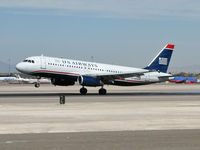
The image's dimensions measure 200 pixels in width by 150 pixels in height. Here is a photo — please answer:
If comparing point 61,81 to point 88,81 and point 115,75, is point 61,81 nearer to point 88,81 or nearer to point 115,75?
point 88,81

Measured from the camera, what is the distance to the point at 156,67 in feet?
195

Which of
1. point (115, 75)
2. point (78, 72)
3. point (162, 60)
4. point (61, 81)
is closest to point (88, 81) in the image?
point (78, 72)

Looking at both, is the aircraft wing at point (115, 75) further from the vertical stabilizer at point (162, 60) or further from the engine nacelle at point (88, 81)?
the vertical stabilizer at point (162, 60)

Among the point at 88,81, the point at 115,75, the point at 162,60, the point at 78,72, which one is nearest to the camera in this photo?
the point at 88,81

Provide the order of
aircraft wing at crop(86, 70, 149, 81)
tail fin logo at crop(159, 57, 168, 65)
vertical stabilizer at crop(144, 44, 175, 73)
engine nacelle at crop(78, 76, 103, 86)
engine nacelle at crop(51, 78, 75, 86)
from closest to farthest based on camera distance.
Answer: engine nacelle at crop(78, 76, 103, 86) < engine nacelle at crop(51, 78, 75, 86) < aircraft wing at crop(86, 70, 149, 81) < vertical stabilizer at crop(144, 44, 175, 73) < tail fin logo at crop(159, 57, 168, 65)

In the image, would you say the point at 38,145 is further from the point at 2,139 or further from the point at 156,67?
the point at 156,67

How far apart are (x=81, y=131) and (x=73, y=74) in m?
34.3

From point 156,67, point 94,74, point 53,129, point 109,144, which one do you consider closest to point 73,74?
point 94,74

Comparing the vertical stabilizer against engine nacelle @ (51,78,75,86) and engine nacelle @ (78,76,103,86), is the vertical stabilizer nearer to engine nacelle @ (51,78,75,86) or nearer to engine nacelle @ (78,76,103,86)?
engine nacelle @ (78,76,103,86)

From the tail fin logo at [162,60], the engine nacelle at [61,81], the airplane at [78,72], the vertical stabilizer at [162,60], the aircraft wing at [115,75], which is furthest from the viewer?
the tail fin logo at [162,60]

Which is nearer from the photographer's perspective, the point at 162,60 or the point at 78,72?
the point at 78,72

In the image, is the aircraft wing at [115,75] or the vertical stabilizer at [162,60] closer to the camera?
the aircraft wing at [115,75]

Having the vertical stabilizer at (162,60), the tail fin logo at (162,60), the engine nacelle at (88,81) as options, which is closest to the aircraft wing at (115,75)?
the engine nacelle at (88,81)

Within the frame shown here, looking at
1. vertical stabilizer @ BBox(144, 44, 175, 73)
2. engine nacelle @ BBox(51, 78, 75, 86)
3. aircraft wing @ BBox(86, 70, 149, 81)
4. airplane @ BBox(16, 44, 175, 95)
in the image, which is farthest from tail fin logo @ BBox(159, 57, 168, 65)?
engine nacelle @ BBox(51, 78, 75, 86)
